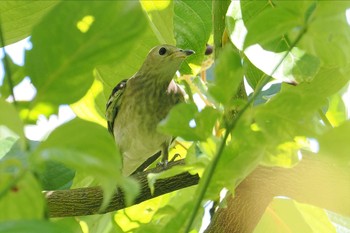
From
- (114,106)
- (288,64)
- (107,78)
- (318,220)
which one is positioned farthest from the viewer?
(114,106)

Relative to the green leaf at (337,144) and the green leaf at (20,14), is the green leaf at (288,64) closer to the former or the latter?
the green leaf at (20,14)

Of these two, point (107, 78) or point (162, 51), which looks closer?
point (107, 78)

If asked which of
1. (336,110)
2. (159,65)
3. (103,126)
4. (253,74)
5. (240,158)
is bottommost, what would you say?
(159,65)

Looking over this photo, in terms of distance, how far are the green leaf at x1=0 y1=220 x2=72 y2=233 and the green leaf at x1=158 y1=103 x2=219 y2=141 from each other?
226 millimetres

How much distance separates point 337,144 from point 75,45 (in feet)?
1.10

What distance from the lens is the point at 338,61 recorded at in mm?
1110

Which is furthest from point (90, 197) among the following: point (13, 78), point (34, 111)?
point (34, 111)

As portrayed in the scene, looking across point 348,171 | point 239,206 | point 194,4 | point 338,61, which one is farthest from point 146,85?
point 338,61

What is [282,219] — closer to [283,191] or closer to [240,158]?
[283,191]

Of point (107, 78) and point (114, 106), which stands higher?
point (107, 78)

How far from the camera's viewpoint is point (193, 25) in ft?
7.80

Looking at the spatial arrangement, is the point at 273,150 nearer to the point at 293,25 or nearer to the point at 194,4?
the point at 293,25

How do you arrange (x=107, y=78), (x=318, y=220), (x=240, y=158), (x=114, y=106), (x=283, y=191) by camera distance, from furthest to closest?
(x=114, y=106), (x=107, y=78), (x=318, y=220), (x=283, y=191), (x=240, y=158)

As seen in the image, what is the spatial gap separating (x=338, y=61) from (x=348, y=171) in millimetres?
465
